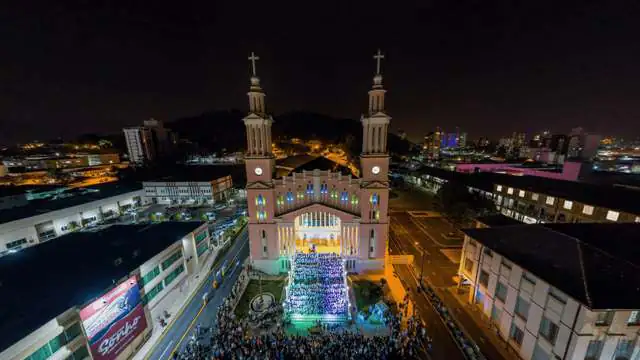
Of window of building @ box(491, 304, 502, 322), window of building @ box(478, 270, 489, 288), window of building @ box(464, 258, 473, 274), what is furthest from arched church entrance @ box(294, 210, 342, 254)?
window of building @ box(491, 304, 502, 322)

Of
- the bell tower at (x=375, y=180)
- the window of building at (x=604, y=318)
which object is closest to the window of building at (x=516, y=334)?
the window of building at (x=604, y=318)

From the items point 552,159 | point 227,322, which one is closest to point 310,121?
point 552,159

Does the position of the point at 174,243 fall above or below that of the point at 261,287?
above

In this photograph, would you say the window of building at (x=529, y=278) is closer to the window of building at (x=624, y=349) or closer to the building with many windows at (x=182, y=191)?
the window of building at (x=624, y=349)

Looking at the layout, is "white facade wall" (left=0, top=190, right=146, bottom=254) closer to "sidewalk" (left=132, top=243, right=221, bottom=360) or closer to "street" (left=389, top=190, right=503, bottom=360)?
"sidewalk" (left=132, top=243, right=221, bottom=360)

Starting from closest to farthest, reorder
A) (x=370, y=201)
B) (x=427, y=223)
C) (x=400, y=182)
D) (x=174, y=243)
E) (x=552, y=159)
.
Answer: (x=174, y=243), (x=370, y=201), (x=427, y=223), (x=400, y=182), (x=552, y=159)

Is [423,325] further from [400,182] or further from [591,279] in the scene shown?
[400,182]
